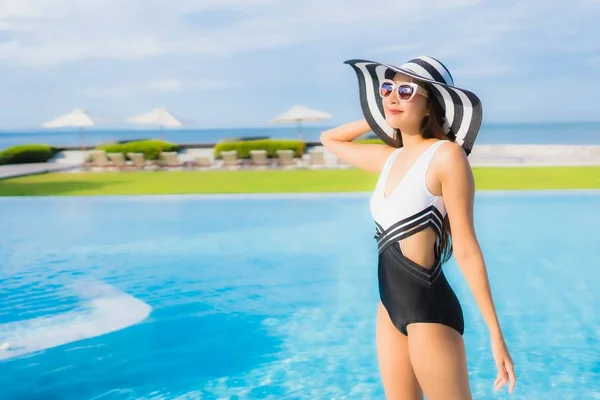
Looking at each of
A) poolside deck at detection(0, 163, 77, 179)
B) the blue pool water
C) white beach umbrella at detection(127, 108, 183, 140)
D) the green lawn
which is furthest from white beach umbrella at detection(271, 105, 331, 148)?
the blue pool water

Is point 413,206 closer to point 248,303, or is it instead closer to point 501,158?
point 248,303

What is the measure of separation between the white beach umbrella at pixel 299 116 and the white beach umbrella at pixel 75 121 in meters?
7.56

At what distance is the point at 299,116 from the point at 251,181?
945 centimetres

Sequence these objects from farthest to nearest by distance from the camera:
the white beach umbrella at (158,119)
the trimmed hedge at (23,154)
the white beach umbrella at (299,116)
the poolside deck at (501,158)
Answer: the white beach umbrella at (158,119) < the white beach umbrella at (299,116) < the trimmed hedge at (23,154) < the poolside deck at (501,158)

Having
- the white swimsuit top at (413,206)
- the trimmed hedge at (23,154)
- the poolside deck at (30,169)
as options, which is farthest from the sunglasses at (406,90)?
the trimmed hedge at (23,154)

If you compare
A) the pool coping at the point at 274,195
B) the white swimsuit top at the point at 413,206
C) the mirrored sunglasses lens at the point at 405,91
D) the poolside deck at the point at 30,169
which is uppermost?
the mirrored sunglasses lens at the point at 405,91

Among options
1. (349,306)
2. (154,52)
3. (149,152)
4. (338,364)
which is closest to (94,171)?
(149,152)

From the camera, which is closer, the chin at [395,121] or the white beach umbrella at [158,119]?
the chin at [395,121]

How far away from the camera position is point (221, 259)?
9914 mm

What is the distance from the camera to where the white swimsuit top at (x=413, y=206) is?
2.28m

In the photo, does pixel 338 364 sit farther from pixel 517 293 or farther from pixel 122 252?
pixel 122 252

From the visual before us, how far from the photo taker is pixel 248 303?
7.71 meters

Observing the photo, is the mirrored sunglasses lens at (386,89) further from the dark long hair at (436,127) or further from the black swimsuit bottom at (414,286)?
the black swimsuit bottom at (414,286)

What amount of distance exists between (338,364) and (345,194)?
977 centimetres
